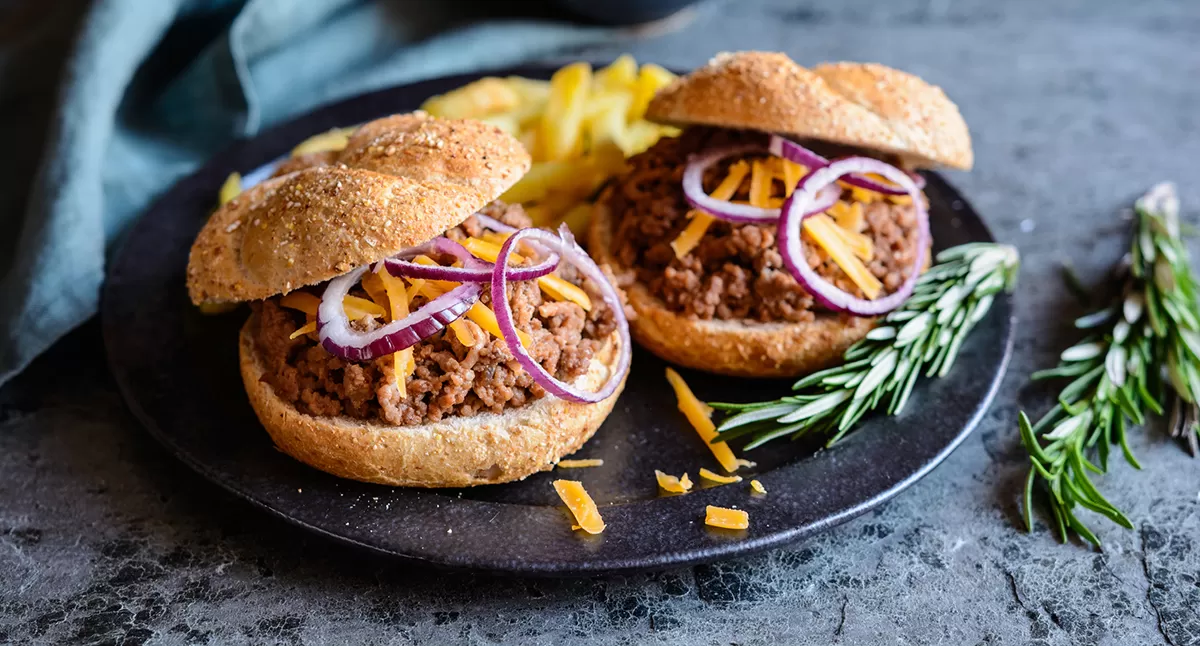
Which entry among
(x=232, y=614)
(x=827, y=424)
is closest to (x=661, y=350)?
(x=827, y=424)

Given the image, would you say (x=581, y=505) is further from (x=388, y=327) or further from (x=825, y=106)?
(x=825, y=106)

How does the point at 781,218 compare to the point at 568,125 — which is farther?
the point at 568,125

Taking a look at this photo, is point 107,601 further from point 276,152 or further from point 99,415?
point 276,152

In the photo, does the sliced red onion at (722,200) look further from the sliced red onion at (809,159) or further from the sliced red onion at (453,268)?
the sliced red onion at (453,268)

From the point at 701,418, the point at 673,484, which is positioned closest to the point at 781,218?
the point at 701,418

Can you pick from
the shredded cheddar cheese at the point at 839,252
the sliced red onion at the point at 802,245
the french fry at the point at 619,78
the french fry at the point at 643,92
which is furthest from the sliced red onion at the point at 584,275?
the french fry at the point at 619,78

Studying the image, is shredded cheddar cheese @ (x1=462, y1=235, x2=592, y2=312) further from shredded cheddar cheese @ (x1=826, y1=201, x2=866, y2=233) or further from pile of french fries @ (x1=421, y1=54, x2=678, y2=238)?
shredded cheddar cheese @ (x1=826, y1=201, x2=866, y2=233)
